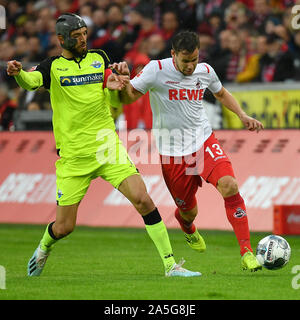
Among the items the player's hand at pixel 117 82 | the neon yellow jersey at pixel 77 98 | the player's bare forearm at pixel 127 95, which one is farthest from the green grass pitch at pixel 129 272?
the player's hand at pixel 117 82

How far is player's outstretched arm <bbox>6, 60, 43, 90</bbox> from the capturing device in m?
9.36

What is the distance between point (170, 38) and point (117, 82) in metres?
10.3

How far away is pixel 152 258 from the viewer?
11.7 m

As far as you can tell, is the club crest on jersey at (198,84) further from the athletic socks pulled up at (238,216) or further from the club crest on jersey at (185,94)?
the athletic socks pulled up at (238,216)

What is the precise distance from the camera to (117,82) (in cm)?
937

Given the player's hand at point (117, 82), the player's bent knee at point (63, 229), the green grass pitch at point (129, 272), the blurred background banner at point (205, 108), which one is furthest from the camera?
the blurred background banner at point (205, 108)

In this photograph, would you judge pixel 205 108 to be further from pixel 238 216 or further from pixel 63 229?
pixel 63 229

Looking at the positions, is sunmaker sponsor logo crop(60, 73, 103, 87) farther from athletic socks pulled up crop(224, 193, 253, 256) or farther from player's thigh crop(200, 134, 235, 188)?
athletic socks pulled up crop(224, 193, 253, 256)

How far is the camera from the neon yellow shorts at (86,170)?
386 inches

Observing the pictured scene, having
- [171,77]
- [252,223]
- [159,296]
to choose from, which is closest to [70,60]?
[171,77]

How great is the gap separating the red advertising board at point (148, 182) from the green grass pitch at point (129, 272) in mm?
509

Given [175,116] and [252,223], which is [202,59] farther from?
[175,116]

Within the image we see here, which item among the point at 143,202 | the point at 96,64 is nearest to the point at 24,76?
the point at 96,64

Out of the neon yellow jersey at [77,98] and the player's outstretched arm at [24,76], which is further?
the neon yellow jersey at [77,98]
